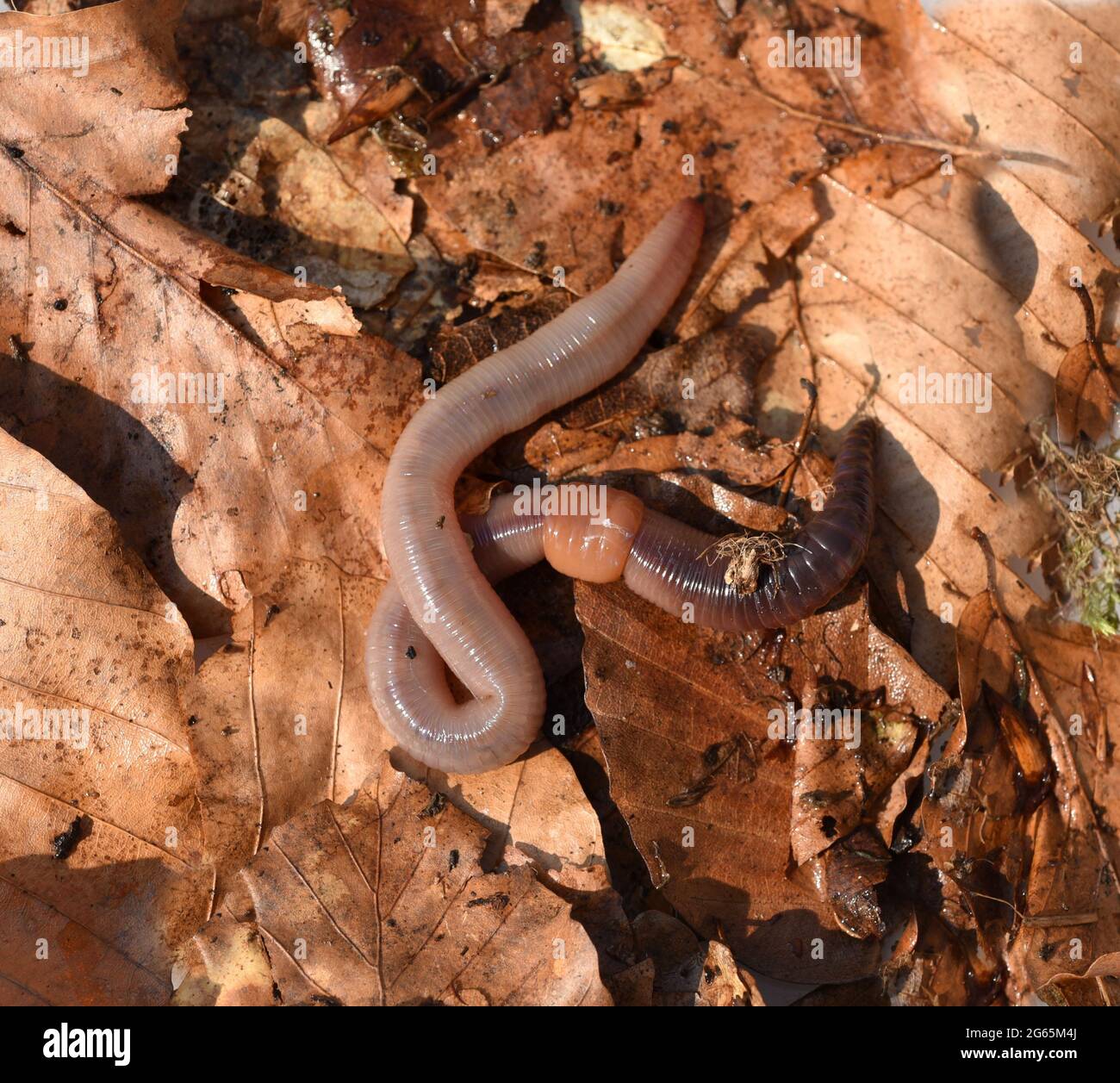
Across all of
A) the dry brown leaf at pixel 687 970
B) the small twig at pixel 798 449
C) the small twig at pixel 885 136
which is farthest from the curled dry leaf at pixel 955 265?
the dry brown leaf at pixel 687 970

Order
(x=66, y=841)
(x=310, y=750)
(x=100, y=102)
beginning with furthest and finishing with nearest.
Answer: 1. (x=100, y=102)
2. (x=310, y=750)
3. (x=66, y=841)

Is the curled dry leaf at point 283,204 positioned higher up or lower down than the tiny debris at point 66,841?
higher up

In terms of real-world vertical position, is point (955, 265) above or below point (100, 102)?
below

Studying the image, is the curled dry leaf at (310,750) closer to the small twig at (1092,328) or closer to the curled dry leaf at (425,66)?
the curled dry leaf at (425,66)

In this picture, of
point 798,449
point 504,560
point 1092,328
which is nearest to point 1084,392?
point 1092,328

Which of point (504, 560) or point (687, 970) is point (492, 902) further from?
point (504, 560)

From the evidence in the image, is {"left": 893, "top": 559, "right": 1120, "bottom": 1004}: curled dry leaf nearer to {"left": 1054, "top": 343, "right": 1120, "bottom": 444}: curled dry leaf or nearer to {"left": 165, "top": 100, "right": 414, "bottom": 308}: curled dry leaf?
{"left": 1054, "top": 343, "right": 1120, "bottom": 444}: curled dry leaf
